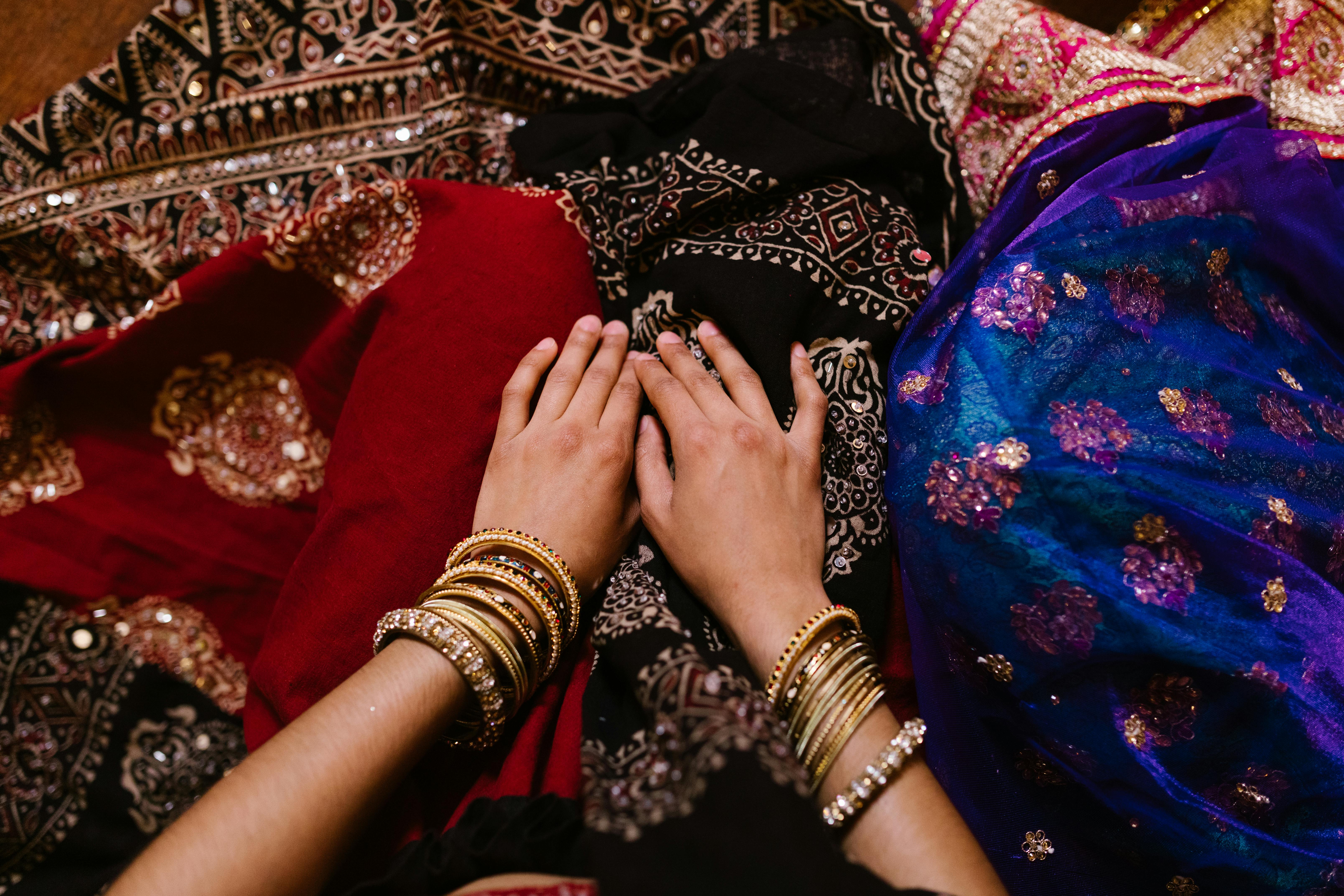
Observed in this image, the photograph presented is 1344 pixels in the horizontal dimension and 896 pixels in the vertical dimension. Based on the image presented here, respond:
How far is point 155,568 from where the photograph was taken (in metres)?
0.91

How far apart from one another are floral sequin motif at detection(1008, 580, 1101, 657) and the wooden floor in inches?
54.9

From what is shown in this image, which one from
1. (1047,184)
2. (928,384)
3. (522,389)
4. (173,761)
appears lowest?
(173,761)

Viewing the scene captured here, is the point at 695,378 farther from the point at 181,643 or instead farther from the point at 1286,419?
the point at 181,643

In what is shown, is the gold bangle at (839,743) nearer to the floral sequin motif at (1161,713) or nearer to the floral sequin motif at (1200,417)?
the floral sequin motif at (1161,713)

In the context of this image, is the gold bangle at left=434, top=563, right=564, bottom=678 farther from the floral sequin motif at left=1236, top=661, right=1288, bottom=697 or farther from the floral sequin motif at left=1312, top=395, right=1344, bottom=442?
the floral sequin motif at left=1312, top=395, right=1344, bottom=442

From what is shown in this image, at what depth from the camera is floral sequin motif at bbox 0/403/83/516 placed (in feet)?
2.88

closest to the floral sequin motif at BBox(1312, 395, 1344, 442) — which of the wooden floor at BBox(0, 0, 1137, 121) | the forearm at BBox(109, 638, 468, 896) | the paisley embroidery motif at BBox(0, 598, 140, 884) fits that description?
the forearm at BBox(109, 638, 468, 896)

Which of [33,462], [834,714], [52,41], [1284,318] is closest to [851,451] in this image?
[834,714]

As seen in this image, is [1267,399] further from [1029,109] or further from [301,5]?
[301,5]

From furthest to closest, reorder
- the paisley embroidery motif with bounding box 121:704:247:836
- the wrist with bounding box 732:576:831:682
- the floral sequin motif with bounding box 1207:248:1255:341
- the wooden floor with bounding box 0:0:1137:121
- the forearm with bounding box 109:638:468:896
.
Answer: the wooden floor with bounding box 0:0:1137:121 → the paisley embroidery motif with bounding box 121:704:247:836 → the floral sequin motif with bounding box 1207:248:1255:341 → the wrist with bounding box 732:576:831:682 → the forearm with bounding box 109:638:468:896

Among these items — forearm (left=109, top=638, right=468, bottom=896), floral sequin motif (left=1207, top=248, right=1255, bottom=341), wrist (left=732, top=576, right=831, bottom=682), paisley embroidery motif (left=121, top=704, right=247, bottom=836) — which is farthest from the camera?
paisley embroidery motif (left=121, top=704, right=247, bottom=836)

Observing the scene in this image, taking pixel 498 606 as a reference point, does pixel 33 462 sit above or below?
below

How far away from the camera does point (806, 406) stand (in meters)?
0.79

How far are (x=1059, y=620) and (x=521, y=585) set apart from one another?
446 mm
